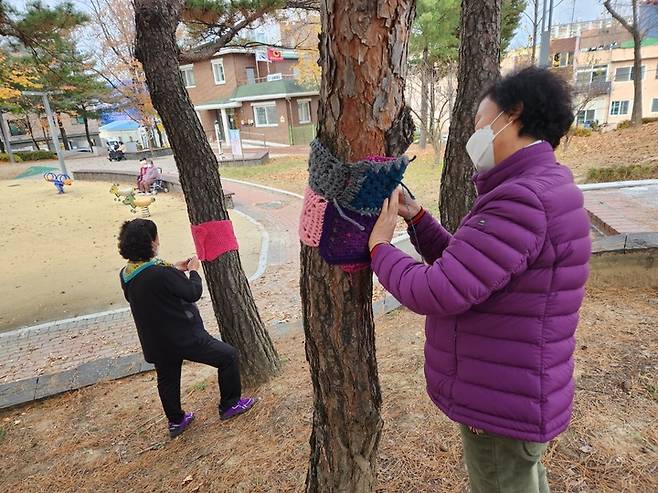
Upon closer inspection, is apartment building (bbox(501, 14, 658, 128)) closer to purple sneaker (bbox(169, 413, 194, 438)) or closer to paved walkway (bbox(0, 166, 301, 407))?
paved walkway (bbox(0, 166, 301, 407))

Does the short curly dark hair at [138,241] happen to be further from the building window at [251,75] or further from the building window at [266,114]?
the building window at [251,75]

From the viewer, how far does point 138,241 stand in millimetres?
2578

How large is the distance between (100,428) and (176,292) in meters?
1.38

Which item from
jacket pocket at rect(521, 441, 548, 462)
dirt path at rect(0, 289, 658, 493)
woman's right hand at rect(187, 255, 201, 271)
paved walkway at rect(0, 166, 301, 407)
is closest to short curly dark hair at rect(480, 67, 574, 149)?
jacket pocket at rect(521, 441, 548, 462)

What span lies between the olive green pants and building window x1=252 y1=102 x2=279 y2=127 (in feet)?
96.9

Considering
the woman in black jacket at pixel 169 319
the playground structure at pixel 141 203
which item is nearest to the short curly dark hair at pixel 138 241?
the woman in black jacket at pixel 169 319

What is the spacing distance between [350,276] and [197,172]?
190cm

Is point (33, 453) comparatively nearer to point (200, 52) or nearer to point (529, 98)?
point (200, 52)

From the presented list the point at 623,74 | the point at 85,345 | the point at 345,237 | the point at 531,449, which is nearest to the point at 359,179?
the point at 345,237

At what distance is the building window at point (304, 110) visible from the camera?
29.0 meters

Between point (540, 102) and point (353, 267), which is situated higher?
point (540, 102)

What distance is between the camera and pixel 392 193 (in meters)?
1.42

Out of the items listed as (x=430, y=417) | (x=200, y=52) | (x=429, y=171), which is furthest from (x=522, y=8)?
(x=430, y=417)

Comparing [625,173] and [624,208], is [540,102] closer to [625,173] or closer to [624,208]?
[624,208]
